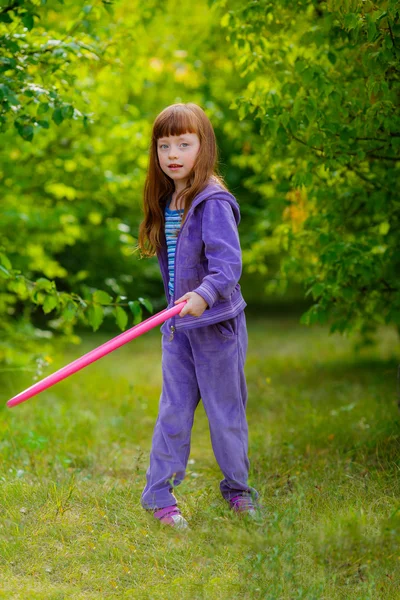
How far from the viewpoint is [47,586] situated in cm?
273

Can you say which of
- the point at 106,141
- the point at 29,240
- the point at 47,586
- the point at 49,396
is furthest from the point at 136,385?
the point at 47,586

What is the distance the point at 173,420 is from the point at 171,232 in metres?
0.77

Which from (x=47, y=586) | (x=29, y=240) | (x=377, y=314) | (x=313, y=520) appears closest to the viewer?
(x=47, y=586)

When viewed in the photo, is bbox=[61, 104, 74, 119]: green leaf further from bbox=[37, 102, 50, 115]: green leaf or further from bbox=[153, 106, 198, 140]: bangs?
bbox=[153, 106, 198, 140]: bangs

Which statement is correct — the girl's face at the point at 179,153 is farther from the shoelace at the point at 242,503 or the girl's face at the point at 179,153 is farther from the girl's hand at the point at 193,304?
the shoelace at the point at 242,503

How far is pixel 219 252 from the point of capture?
3.10m

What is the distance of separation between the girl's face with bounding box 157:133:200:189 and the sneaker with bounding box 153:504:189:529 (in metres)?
1.35

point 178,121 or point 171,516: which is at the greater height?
point 178,121

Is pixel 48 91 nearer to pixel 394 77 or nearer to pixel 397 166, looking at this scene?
pixel 394 77

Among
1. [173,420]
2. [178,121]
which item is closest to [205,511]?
[173,420]

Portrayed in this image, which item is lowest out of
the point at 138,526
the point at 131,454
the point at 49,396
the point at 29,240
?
the point at 49,396

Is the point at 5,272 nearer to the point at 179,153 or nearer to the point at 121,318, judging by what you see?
the point at 121,318

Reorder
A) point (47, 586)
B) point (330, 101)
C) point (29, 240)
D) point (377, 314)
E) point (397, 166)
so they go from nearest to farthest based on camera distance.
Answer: point (47, 586), point (330, 101), point (397, 166), point (377, 314), point (29, 240)

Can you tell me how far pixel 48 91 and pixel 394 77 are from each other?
1728 mm
